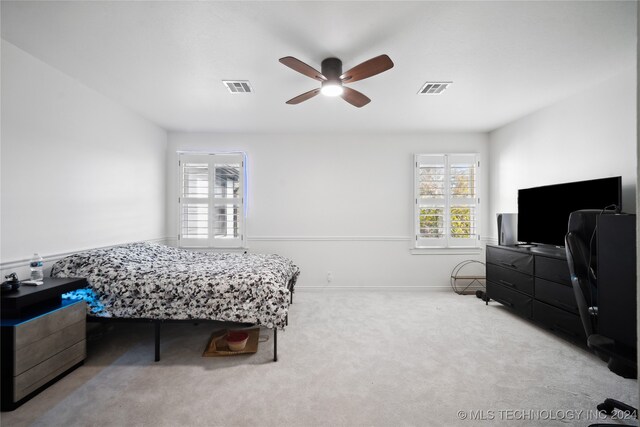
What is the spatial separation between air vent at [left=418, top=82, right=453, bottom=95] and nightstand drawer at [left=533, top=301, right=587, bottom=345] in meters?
2.64

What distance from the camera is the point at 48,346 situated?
2045 mm

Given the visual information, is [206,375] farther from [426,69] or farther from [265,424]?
[426,69]

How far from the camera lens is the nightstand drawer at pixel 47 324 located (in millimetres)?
1855

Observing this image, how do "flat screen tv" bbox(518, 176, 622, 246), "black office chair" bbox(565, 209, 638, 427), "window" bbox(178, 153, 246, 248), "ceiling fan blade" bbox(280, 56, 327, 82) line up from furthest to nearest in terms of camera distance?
"window" bbox(178, 153, 246, 248) < "flat screen tv" bbox(518, 176, 622, 246) < "ceiling fan blade" bbox(280, 56, 327, 82) < "black office chair" bbox(565, 209, 638, 427)

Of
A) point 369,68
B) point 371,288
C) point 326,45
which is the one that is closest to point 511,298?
point 371,288

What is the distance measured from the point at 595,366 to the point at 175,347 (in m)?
3.81

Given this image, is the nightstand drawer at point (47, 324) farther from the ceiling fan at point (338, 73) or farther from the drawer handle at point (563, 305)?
the drawer handle at point (563, 305)

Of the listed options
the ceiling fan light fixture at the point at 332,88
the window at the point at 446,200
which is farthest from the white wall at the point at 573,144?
the ceiling fan light fixture at the point at 332,88

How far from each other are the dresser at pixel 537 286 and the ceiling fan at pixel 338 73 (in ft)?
8.59

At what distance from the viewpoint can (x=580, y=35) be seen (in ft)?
7.09

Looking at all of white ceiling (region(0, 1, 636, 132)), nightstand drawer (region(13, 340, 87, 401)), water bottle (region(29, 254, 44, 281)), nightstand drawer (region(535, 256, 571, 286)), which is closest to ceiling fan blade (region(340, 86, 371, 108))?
white ceiling (region(0, 1, 636, 132))

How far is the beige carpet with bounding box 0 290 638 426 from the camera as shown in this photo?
1.77 m

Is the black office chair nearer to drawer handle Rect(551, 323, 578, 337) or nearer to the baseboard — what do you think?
drawer handle Rect(551, 323, 578, 337)

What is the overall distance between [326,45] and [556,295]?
11.0ft
